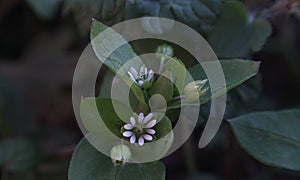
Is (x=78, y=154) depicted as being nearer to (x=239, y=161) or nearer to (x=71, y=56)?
(x=239, y=161)

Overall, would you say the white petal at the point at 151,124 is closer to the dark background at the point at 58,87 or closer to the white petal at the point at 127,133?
the white petal at the point at 127,133

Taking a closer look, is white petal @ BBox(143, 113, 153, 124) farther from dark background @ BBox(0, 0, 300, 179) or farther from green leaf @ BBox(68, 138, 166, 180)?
dark background @ BBox(0, 0, 300, 179)

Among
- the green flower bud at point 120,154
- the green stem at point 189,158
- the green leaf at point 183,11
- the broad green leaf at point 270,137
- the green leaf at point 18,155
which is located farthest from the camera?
the green stem at point 189,158

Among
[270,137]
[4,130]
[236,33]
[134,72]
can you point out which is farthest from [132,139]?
[4,130]

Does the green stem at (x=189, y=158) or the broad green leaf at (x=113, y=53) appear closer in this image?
the broad green leaf at (x=113, y=53)

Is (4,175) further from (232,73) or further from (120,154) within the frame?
(232,73)

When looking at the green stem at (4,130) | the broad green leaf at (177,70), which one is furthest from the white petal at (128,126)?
the green stem at (4,130)

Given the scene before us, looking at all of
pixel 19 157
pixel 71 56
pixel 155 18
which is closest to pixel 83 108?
pixel 155 18
